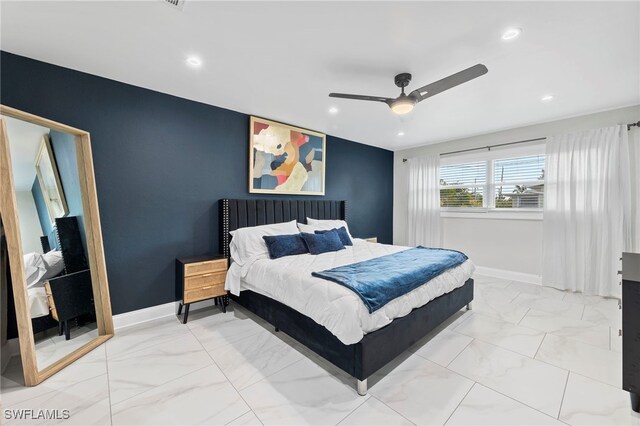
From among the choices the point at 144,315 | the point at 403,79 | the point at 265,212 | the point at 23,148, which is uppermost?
the point at 403,79

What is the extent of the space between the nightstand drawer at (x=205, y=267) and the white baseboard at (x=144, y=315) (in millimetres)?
585

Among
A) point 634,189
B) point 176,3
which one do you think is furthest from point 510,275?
point 176,3

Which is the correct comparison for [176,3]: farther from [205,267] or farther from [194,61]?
[205,267]

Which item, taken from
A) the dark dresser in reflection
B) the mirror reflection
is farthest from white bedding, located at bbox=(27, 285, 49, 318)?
the dark dresser in reflection

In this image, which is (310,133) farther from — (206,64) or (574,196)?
(574,196)

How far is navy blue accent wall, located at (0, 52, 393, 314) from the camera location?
2453 millimetres

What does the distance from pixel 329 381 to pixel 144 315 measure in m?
2.25

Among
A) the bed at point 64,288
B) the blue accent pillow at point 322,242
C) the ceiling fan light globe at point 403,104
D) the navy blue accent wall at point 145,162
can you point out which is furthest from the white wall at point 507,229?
the bed at point 64,288

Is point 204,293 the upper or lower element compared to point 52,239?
lower

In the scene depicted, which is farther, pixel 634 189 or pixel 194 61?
pixel 634 189

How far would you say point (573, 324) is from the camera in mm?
2811

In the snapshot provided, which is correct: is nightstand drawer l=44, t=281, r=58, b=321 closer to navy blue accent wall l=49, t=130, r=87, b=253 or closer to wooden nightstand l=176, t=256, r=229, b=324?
navy blue accent wall l=49, t=130, r=87, b=253

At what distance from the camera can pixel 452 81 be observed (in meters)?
2.11

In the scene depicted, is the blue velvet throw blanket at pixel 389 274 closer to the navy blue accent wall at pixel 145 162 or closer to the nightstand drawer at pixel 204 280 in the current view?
the nightstand drawer at pixel 204 280
